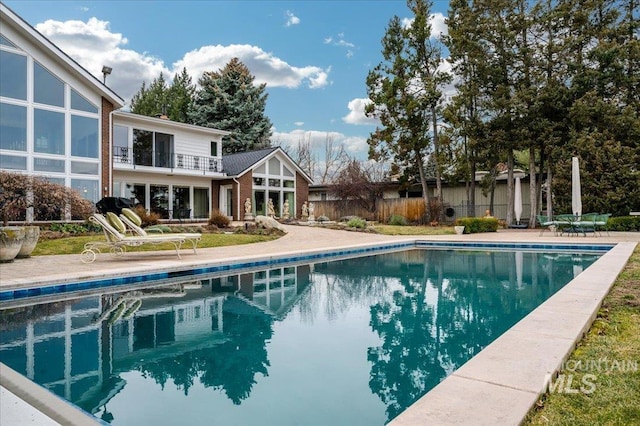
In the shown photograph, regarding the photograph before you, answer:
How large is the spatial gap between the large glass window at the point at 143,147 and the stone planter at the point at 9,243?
12.0 metres

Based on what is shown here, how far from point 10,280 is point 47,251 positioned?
4.54 m

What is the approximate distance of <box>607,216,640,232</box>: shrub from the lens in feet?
64.4

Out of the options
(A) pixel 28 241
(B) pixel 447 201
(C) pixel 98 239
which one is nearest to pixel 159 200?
(C) pixel 98 239

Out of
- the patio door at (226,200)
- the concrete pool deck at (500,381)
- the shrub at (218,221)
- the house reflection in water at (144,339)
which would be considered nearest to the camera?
the concrete pool deck at (500,381)

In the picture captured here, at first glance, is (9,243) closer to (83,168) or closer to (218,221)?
(83,168)

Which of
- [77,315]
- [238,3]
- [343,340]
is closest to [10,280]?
[77,315]

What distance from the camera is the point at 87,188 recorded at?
55.4ft

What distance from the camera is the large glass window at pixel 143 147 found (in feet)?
68.1

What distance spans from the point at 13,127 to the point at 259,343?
15083 mm

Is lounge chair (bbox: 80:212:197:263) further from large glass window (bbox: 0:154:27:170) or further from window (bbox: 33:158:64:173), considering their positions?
window (bbox: 33:158:64:173)

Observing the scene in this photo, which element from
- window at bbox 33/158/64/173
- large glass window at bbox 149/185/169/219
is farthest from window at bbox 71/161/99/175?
large glass window at bbox 149/185/169/219

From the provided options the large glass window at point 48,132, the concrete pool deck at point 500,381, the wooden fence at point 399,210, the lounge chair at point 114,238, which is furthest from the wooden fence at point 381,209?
the concrete pool deck at point 500,381

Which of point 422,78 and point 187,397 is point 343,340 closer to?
point 187,397

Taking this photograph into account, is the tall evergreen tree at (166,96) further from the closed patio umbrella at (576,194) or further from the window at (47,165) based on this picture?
the closed patio umbrella at (576,194)
